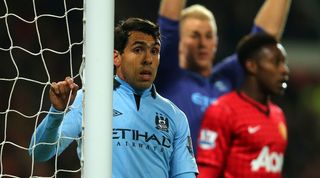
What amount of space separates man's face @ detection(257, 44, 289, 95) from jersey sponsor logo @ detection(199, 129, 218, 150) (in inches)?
15.2

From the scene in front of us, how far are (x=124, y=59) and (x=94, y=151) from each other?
0.37 m

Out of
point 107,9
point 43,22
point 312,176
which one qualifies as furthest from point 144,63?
point 312,176

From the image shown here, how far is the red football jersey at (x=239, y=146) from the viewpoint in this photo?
4.14 m

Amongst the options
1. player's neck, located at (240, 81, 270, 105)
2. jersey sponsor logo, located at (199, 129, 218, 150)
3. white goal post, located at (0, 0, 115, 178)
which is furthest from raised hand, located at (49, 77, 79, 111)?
player's neck, located at (240, 81, 270, 105)

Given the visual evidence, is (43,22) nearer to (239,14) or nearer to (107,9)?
(239,14)

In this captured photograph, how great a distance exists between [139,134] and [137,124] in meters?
0.03

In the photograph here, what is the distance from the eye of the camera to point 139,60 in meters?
2.58

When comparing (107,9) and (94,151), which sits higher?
(107,9)

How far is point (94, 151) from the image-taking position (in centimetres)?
236

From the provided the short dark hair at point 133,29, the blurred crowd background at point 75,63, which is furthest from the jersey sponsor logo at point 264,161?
the short dark hair at point 133,29

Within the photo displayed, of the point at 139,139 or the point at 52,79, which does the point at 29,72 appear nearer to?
the point at 52,79

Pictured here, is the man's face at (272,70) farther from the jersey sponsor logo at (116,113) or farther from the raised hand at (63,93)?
the raised hand at (63,93)

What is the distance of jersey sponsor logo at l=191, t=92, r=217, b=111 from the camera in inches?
172

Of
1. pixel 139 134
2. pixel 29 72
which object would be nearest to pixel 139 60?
pixel 139 134
